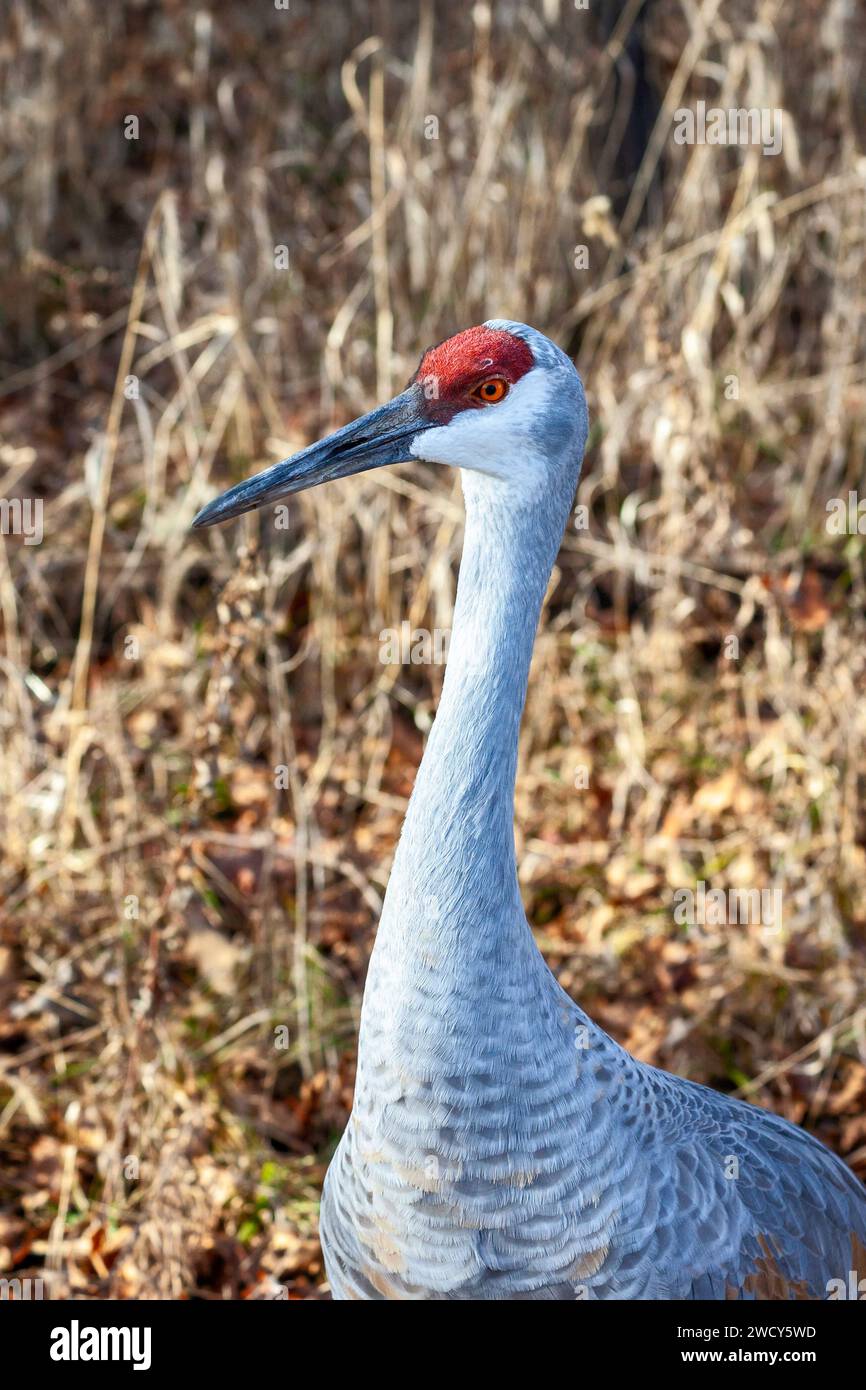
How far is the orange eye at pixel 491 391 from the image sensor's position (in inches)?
86.3

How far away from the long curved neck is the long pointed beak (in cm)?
14

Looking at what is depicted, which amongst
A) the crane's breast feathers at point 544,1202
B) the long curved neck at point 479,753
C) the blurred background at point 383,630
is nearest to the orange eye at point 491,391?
the long curved neck at point 479,753

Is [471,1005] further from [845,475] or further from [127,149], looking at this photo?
[127,149]

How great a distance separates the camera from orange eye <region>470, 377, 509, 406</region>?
2191 mm

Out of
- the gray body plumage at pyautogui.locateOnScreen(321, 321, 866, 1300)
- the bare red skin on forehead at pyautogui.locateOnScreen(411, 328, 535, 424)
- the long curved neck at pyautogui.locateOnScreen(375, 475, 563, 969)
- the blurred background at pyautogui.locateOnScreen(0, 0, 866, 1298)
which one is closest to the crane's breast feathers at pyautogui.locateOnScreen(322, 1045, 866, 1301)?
the gray body plumage at pyautogui.locateOnScreen(321, 321, 866, 1300)

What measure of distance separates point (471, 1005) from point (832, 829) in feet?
6.47

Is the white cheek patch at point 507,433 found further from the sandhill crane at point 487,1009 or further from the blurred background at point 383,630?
the blurred background at point 383,630

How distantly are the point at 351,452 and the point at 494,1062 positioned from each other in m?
0.93

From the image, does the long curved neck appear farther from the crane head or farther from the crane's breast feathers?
the crane's breast feathers

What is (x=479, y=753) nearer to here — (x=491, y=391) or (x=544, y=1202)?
(x=491, y=391)

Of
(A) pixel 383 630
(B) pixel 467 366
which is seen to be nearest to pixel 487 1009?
(B) pixel 467 366

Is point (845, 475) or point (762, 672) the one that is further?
point (845, 475)

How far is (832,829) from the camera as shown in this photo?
12.8ft

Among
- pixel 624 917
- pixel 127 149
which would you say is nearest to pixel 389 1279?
pixel 624 917
